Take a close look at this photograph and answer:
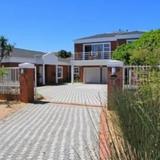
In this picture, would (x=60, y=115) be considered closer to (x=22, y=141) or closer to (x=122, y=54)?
(x=22, y=141)

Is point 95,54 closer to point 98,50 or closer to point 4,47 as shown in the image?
point 98,50

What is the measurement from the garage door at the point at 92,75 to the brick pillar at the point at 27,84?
1058 inches

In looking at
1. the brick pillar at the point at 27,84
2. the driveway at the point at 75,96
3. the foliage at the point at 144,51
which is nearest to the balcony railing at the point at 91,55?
the foliage at the point at 144,51

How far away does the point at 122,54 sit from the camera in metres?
28.4

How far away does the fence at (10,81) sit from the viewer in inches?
769

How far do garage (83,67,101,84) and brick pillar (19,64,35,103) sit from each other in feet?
88.1

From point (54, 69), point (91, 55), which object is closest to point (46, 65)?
point (54, 69)

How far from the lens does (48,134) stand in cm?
1023

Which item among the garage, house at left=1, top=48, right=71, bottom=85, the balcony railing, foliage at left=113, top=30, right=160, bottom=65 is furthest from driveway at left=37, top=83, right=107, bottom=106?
the garage

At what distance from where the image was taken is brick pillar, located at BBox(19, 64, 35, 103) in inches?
732

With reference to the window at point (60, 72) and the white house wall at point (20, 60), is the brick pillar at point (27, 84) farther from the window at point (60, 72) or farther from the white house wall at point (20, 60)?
the window at point (60, 72)

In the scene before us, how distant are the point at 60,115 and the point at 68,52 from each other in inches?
2005

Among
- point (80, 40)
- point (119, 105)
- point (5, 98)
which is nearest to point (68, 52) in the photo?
point (80, 40)

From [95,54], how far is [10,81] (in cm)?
2449
